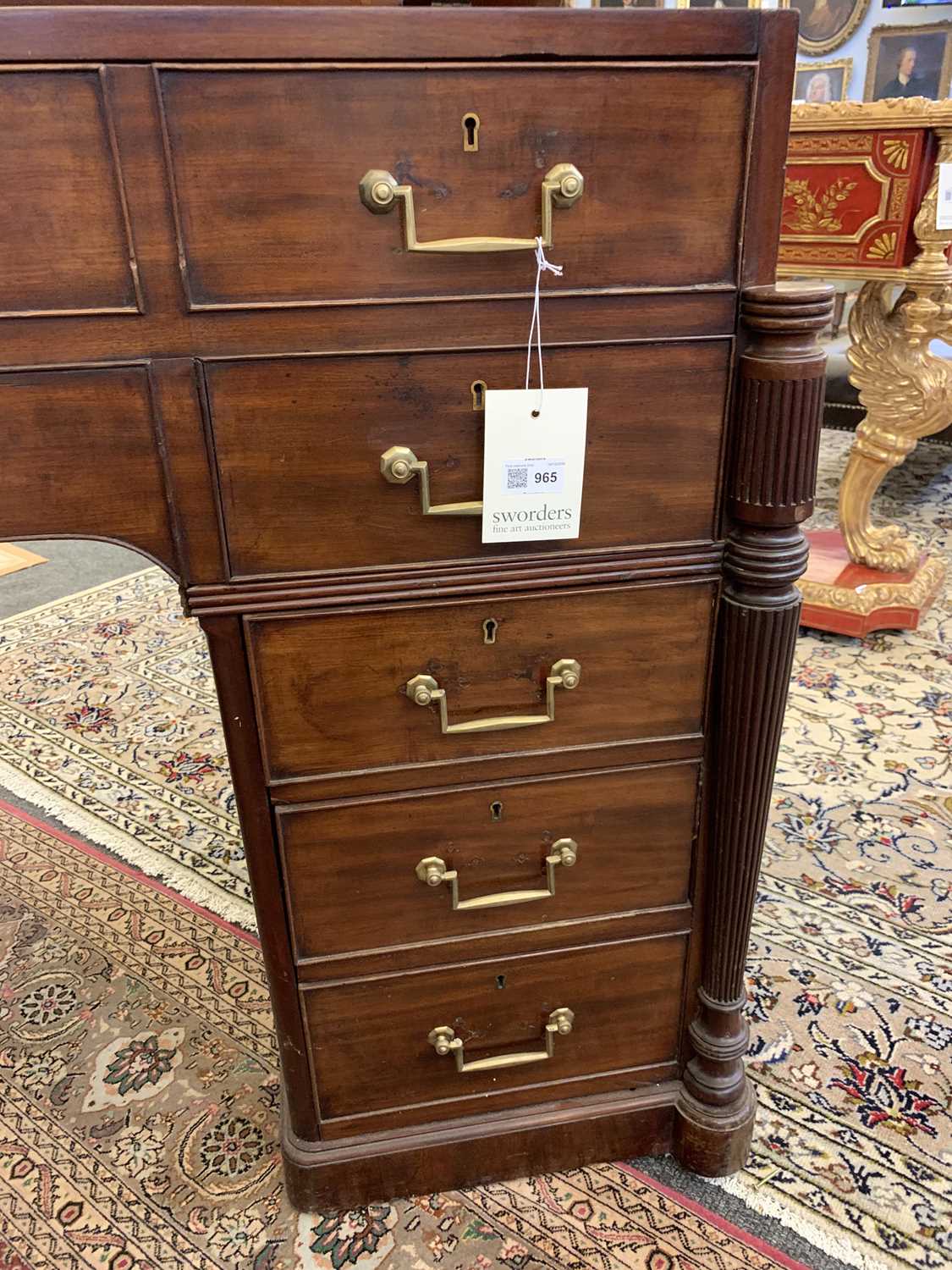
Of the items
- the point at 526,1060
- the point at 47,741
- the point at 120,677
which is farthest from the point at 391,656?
the point at 120,677

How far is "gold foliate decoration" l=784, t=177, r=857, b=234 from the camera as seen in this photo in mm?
2096

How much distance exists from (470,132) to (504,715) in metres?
0.50

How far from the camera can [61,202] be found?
2.29ft

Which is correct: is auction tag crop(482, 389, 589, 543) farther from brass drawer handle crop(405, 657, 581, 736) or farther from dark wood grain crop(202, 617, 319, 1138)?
dark wood grain crop(202, 617, 319, 1138)

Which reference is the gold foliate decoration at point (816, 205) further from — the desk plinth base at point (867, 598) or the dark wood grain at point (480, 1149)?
the dark wood grain at point (480, 1149)

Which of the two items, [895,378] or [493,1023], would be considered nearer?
[493,1023]

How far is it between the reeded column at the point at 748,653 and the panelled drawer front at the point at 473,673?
41mm

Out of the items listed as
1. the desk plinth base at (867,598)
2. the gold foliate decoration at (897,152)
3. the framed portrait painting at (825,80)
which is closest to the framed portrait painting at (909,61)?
the framed portrait painting at (825,80)

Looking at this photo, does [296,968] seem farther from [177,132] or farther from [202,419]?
[177,132]

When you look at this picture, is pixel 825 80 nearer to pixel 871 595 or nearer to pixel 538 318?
pixel 871 595

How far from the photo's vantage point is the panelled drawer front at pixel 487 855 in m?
0.95

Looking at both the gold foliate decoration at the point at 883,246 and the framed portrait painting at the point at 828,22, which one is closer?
the gold foliate decoration at the point at 883,246

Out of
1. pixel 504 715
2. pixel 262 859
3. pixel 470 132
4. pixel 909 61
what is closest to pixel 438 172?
pixel 470 132

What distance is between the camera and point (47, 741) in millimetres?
2033
